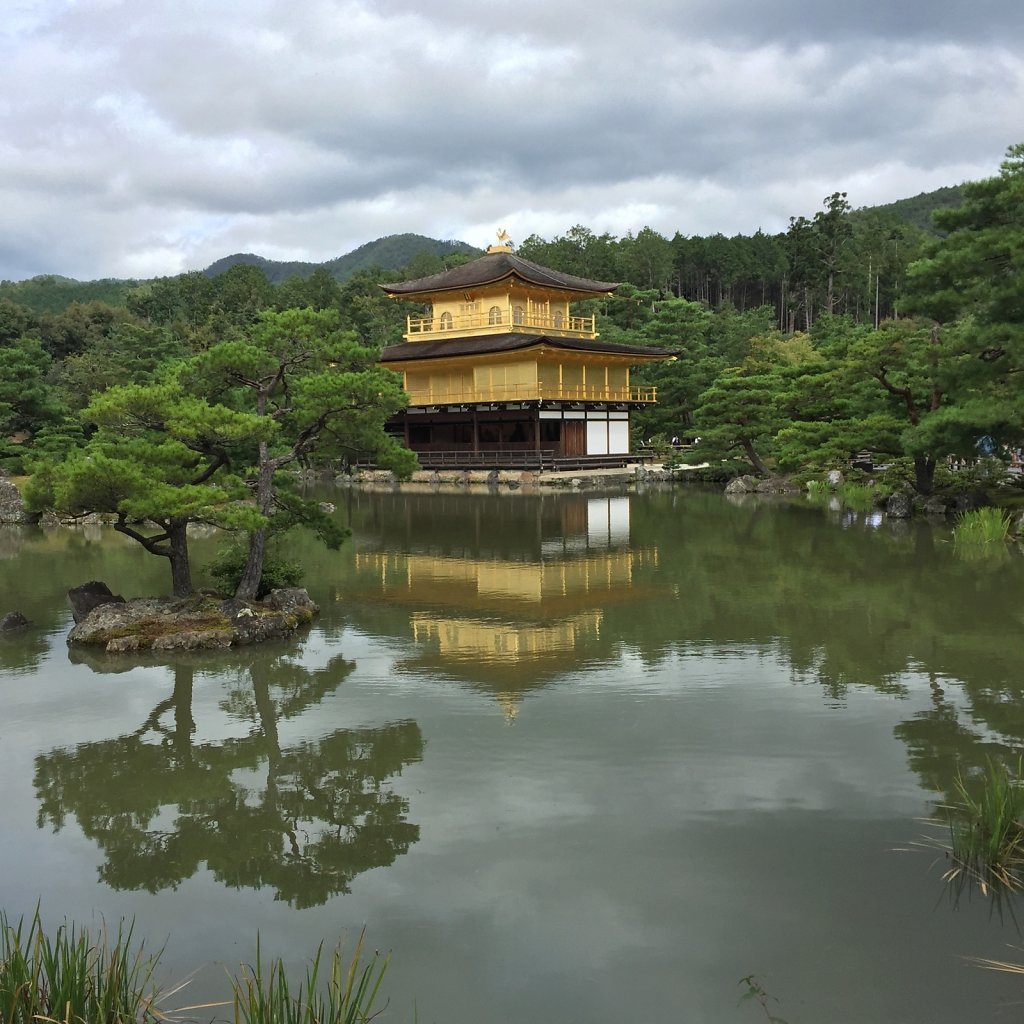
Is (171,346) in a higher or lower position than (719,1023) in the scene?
higher

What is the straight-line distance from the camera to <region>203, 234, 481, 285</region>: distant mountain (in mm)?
164500

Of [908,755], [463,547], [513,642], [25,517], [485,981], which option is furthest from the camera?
[25,517]

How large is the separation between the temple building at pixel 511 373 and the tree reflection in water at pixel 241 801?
28.0 meters

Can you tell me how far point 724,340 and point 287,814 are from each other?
4566cm

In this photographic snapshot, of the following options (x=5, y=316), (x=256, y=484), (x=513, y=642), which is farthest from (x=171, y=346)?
(x=513, y=642)

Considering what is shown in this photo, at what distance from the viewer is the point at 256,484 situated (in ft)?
38.8

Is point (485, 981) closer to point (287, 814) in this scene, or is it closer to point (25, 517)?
point (287, 814)

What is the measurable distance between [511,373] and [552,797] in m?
31.6

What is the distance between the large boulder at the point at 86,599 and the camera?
1113 cm

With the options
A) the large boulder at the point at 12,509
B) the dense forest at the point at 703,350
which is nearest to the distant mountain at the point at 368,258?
the dense forest at the point at 703,350

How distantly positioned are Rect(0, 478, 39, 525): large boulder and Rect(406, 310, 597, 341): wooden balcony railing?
19.1 m

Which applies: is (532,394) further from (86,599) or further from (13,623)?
(13,623)

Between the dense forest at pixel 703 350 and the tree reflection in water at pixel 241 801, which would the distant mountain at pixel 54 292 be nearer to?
the dense forest at pixel 703 350

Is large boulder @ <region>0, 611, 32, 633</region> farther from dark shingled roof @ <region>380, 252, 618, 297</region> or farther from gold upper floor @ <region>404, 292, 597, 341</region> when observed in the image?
gold upper floor @ <region>404, 292, 597, 341</region>
